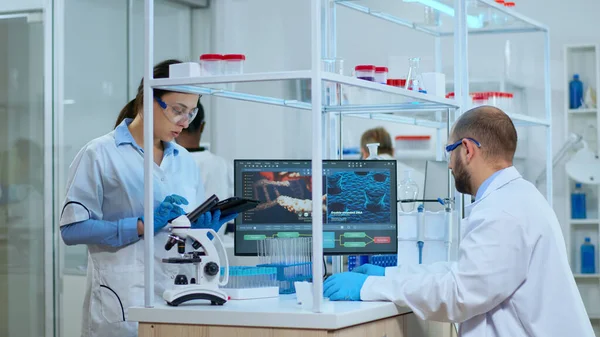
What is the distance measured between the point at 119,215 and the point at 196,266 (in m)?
0.51

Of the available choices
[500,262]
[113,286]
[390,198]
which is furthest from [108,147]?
[500,262]

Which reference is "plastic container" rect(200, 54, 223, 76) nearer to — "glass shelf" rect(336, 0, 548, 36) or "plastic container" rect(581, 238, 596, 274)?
"glass shelf" rect(336, 0, 548, 36)

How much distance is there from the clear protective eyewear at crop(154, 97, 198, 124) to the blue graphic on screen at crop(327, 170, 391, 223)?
0.50 m

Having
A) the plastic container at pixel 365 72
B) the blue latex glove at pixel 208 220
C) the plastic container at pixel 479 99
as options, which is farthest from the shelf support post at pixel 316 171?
the plastic container at pixel 479 99

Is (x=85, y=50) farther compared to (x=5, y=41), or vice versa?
(x=85, y=50)

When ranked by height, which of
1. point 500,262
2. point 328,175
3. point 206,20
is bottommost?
point 500,262

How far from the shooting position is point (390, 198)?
2799 millimetres

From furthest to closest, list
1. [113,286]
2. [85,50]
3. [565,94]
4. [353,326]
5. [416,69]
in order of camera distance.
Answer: [565,94] → [85,50] → [416,69] → [113,286] → [353,326]

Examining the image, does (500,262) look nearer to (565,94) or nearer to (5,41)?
(5,41)

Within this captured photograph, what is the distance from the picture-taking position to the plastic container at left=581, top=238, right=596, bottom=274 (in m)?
5.85

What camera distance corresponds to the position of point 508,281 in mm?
2240

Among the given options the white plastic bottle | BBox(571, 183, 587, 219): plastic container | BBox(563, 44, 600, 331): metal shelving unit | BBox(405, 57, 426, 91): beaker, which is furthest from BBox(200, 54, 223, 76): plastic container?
BBox(571, 183, 587, 219): plastic container

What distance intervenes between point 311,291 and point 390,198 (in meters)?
0.69

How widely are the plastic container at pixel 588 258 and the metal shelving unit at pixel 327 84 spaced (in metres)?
1.75
